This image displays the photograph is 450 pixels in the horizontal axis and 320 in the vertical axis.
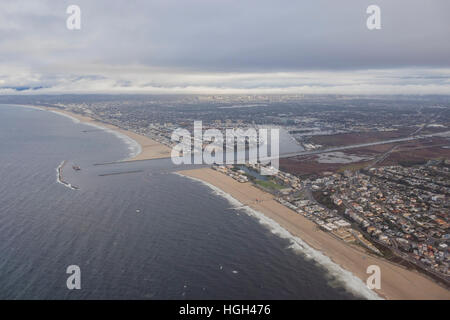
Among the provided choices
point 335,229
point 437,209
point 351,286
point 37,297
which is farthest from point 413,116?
point 37,297

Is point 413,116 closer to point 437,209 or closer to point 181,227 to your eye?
point 437,209

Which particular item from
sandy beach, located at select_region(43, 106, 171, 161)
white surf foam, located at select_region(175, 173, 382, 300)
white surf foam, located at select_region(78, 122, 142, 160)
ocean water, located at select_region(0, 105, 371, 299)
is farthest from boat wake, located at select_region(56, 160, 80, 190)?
white surf foam, located at select_region(175, 173, 382, 300)

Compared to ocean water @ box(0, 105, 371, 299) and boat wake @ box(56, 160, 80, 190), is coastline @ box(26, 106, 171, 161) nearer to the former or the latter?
boat wake @ box(56, 160, 80, 190)

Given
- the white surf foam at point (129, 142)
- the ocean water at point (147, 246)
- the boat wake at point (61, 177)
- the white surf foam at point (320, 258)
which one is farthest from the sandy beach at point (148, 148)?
the white surf foam at point (320, 258)

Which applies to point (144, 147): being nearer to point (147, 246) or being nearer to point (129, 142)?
point (129, 142)

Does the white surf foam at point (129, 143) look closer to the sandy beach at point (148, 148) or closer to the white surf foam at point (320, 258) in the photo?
the sandy beach at point (148, 148)
